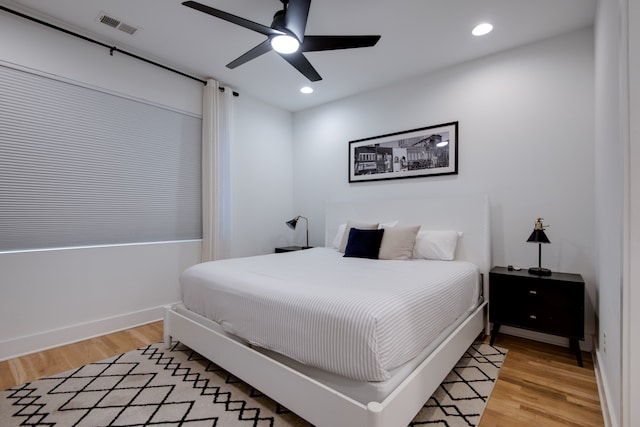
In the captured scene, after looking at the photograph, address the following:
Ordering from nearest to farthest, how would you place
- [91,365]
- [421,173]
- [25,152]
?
[91,365]
[25,152]
[421,173]

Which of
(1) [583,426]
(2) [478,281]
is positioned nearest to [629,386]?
(1) [583,426]

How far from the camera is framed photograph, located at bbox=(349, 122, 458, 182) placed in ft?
10.7

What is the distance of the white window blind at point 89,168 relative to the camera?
2.45m

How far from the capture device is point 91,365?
224 cm

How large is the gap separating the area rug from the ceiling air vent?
2801 mm

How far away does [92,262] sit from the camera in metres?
2.80

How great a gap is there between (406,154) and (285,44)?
1994mm

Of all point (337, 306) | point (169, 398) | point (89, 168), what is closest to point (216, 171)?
point (89, 168)

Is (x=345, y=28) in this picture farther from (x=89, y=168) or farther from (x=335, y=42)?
(x=89, y=168)

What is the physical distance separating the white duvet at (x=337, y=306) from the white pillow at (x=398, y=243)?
332mm

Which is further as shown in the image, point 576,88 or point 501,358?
point 576,88

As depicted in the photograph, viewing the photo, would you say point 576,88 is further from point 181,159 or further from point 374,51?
point 181,159

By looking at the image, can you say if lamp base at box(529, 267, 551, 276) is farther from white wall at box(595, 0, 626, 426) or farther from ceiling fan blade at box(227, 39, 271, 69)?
ceiling fan blade at box(227, 39, 271, 69)

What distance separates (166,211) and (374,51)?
2.80 metres
